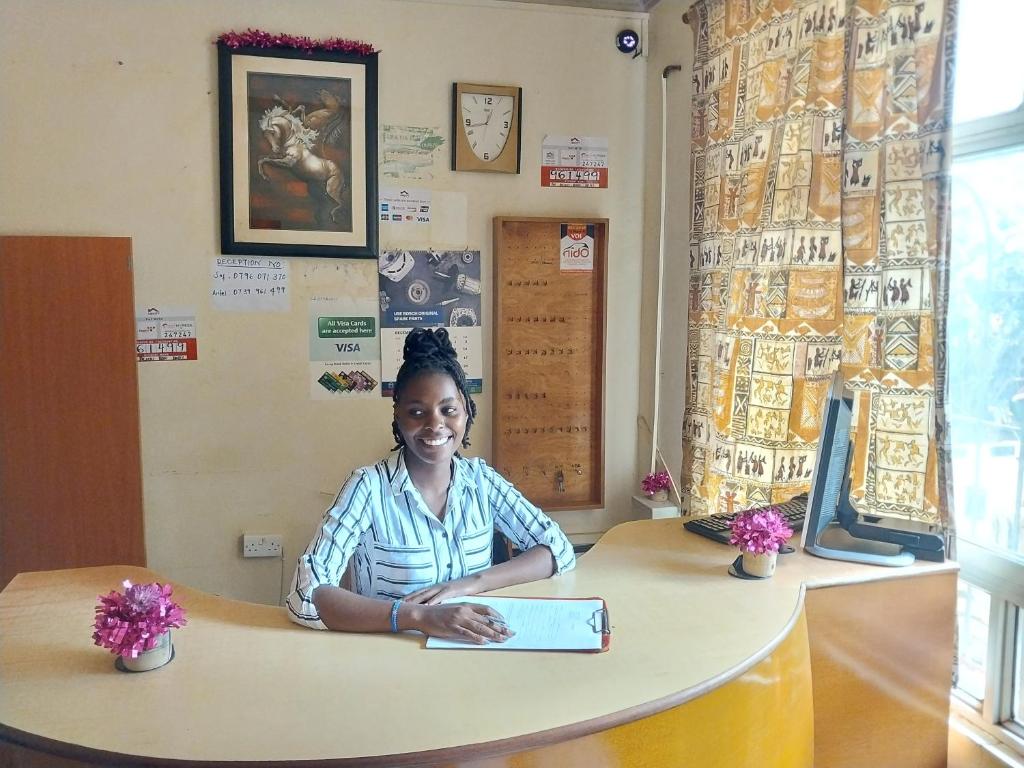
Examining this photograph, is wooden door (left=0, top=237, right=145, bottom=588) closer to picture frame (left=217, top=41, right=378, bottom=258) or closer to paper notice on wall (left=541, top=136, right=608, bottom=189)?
picture frame (left=217, top=41, right=378, bottom=258)

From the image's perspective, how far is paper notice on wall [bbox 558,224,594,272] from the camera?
3.34m

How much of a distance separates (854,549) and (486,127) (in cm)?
213

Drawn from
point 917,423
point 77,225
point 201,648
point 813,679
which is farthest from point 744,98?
point 77,225

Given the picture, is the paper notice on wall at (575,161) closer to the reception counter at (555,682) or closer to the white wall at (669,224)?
the white wall at (669,224)

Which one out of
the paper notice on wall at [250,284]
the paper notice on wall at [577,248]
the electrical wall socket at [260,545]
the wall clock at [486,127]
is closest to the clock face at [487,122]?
the wall clock at [486,127]

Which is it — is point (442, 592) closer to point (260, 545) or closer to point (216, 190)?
point (260, 545)

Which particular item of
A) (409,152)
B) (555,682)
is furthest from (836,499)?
(409,152)

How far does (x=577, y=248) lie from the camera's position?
11.0 feet

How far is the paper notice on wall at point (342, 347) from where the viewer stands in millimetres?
3160

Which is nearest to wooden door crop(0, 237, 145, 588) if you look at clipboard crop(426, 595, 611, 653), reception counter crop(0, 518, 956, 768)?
reception counter crop(0, 518, 956, 768)

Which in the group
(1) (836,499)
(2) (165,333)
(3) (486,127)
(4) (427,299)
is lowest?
(1) (836,499)

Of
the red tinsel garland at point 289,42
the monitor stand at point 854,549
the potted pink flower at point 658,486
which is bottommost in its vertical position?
the potted pink flower at point 658,486

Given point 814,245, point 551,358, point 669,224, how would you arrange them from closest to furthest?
1. point 814,245
2. point 669,224
3. point 551,358

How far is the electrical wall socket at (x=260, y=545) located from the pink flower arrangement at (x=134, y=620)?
172cm
